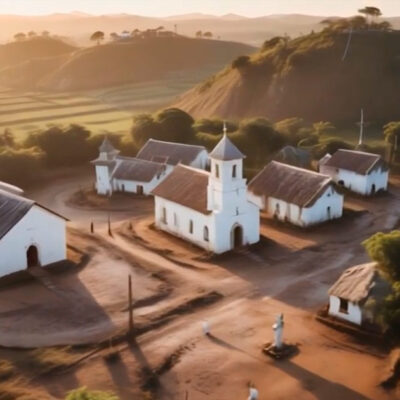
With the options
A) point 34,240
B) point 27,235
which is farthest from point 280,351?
point 27,235

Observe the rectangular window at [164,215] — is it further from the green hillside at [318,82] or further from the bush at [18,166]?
the green hillside at [318,82]

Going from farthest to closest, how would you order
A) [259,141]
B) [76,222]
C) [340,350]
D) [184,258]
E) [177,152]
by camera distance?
[259,141], [177,152], [76,222], [184,258], [340,350]

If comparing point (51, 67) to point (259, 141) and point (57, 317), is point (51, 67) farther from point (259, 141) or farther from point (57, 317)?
point (57, 317)

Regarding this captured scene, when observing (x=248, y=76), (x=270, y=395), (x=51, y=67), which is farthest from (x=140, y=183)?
(x=51, y=67)

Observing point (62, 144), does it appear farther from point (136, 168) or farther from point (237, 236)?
point (237, 236)

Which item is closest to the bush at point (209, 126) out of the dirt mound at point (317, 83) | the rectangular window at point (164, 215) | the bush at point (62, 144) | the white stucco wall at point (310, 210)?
the bush at point (62, 144)

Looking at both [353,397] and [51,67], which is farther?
[51,67]
